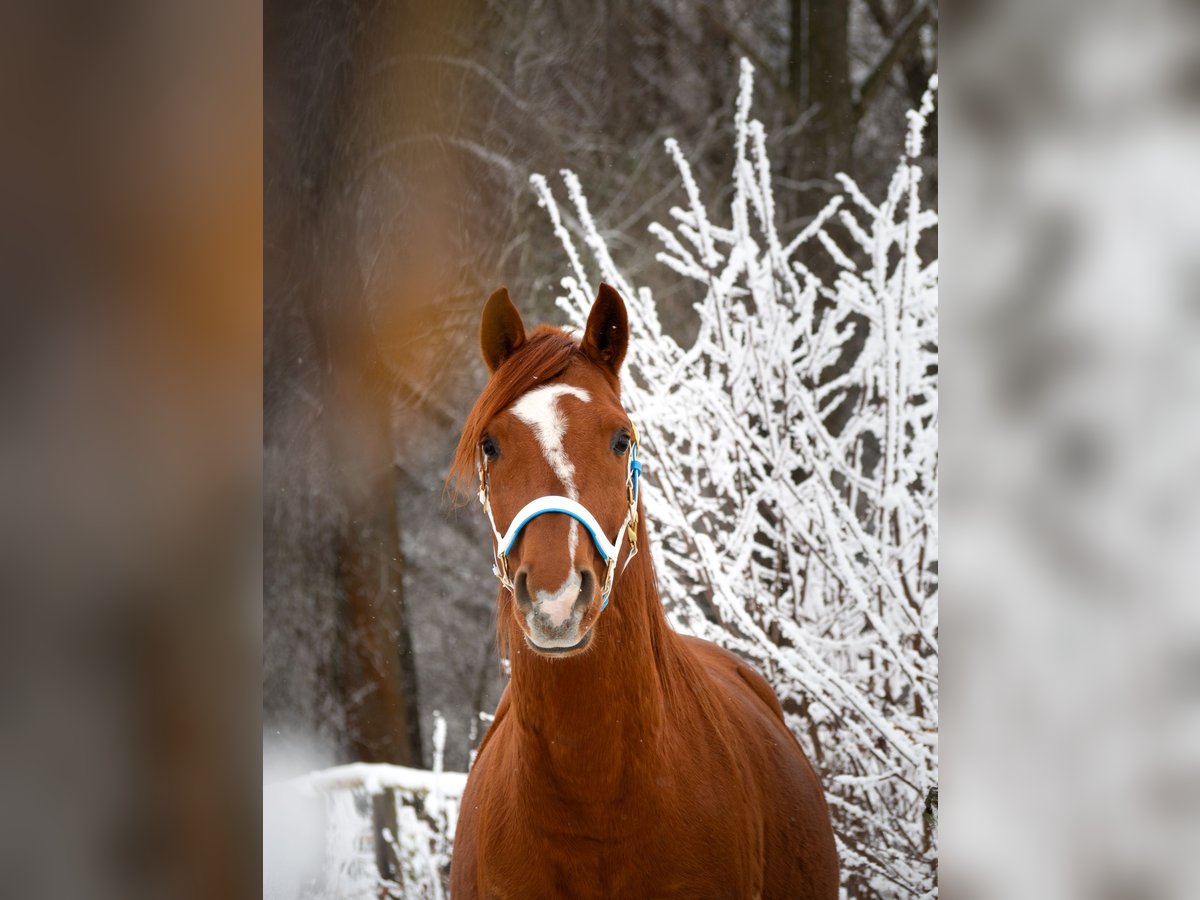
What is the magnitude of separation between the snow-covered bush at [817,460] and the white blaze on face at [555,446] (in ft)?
2.62

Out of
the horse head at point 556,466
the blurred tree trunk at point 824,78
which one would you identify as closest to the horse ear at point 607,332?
the horse head at point 556,466

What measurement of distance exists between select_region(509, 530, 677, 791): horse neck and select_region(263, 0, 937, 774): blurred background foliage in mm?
898

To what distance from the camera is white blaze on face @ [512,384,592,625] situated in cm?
132

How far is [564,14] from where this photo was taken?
219 centimetres

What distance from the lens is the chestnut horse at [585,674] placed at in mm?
Result: 1381

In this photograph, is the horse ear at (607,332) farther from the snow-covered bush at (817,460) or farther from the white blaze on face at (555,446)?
the snow-covered bush at (817,460)

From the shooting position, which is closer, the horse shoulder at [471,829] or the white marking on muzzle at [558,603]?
the white marking on muzzle at [558,603]

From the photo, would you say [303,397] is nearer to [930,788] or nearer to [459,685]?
[459,685]

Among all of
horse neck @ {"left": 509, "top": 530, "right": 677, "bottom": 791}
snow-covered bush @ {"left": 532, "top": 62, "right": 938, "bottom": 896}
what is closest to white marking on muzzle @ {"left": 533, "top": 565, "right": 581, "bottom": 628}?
horse neck @ {"left": 509, "top": 530, "right": 677, "bottom": 791}

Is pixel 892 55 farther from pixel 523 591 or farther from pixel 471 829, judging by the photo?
pixel 471 829

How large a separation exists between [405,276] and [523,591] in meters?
1.22

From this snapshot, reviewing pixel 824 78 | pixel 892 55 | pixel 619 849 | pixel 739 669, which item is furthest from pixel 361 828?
pixel 892 55
